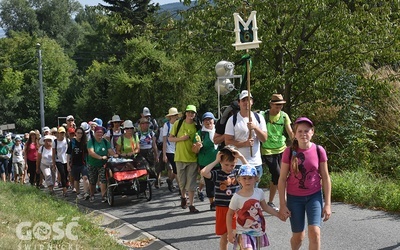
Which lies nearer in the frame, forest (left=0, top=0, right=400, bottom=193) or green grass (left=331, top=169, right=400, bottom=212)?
green grass (left=331, top=169, right=400, bottom=212)

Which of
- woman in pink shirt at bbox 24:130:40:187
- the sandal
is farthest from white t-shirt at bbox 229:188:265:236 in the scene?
woman in pink shirt at bbox 24:130:40:187

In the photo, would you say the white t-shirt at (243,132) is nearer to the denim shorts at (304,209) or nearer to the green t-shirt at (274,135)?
the green t-shirt at (274,135)

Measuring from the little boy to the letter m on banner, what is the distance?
6.57 ft

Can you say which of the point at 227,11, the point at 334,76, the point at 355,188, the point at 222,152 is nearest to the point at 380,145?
the point at 334,76

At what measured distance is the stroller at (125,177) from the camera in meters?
11.7

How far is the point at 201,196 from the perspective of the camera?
11.3 meters

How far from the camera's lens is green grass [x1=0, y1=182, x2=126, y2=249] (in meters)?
7.09

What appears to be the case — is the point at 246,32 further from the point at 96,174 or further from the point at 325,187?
the point at 96,174

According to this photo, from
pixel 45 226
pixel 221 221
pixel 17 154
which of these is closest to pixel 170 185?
pixel 45 226

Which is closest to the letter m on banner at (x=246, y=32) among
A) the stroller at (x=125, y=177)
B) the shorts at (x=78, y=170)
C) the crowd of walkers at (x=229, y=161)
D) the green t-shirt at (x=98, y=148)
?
the crowd of walkers at (x=229, y=161)

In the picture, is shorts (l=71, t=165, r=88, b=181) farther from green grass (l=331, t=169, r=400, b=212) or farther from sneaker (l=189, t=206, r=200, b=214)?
green grass (l=331, t=169, r=400, b=212)

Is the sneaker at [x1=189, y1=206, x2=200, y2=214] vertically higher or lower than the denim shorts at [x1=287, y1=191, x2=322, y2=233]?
lower

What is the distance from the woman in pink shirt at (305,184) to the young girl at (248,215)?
0.82 feet

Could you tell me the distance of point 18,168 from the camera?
63.7 feet
